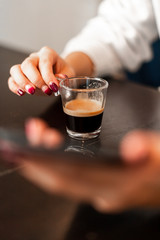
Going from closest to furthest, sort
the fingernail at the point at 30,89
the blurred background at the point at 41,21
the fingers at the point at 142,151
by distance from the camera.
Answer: the fingers at the point at 142,151, the fingernail at the point at 30,89, the blurred background at the point at 41,21

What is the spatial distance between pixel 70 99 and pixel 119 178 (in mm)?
430

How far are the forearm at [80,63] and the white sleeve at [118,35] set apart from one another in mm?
47

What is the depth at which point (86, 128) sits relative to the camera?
27.7 inches

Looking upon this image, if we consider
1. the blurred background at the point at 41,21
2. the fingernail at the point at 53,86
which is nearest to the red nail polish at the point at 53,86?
the fingernail at the point at 53,86

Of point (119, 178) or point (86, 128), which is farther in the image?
point (86, 128)

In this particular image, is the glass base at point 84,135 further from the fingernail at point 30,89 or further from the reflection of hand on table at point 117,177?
the reflection of hand on table at point 117,177

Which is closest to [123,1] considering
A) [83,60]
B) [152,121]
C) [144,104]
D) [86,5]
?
[83,60]

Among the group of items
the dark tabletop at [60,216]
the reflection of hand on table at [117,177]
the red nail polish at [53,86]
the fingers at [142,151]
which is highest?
the fingers at [142,151]

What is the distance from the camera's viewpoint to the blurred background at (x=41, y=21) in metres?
2.66

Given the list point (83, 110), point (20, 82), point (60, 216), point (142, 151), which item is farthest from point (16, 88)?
point (142, 151)

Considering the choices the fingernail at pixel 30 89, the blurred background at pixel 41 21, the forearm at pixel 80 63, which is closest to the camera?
the fingernail at pixel 30 89

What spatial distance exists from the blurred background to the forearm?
1.61 metres

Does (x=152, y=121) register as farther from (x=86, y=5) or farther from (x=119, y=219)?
(x=86, y=5)

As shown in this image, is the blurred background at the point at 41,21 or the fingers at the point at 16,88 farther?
the blurred background at the point at 41,21
